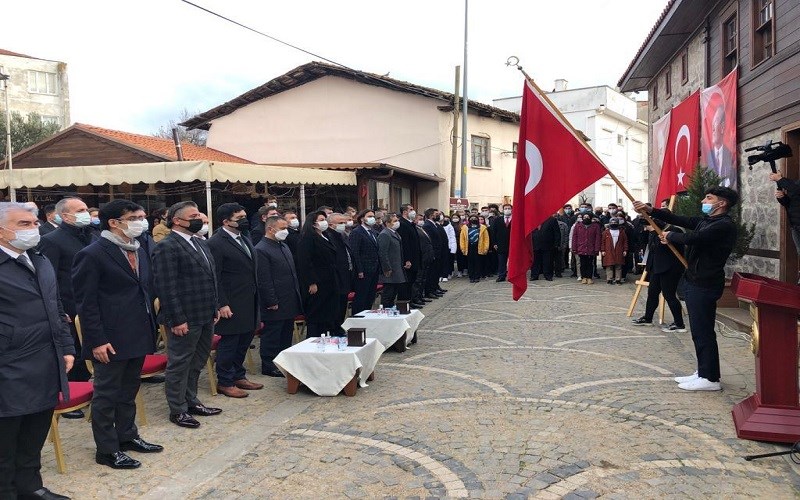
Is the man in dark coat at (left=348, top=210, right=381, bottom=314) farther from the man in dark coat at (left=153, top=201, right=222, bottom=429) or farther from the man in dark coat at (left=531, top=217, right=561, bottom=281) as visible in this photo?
the man in dark coat at (left=531, top=217, right=561, bottom=281)

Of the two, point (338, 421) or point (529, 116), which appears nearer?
point (338, 421)

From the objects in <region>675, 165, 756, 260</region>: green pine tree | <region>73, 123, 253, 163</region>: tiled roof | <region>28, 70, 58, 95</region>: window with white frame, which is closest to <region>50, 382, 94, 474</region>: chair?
<region>675, 165, 756, 260</region>: green pine tree

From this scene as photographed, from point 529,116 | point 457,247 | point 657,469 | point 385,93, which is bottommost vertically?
point 657,469

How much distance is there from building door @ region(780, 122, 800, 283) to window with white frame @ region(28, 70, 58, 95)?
53.0 meters

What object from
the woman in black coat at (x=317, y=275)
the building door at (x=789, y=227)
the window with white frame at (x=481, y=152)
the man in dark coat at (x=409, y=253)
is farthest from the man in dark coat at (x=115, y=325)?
the window with white frame at (x=481, y=152)

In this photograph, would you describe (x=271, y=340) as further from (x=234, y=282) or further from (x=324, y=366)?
(x=324, y=366)

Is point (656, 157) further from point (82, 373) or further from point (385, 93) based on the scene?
point (82, 373)

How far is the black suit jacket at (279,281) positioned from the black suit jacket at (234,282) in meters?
0.49

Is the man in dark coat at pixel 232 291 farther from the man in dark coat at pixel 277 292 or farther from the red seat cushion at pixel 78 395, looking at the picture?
the red seat cushion at pixel 78 395

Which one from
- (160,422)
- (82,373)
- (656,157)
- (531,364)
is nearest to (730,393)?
(531,364)

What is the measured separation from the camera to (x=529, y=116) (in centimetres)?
620

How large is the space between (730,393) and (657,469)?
2421 mm

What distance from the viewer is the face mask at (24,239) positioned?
3828 mm

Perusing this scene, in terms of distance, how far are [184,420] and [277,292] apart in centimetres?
218
